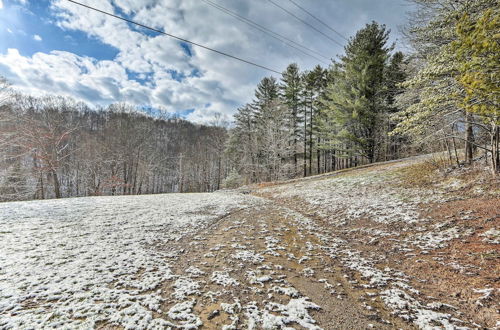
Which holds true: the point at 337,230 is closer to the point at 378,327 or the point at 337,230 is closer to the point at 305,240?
the point at 305,240

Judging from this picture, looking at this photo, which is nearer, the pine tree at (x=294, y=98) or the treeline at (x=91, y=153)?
the treeline at (x=91, y=153)

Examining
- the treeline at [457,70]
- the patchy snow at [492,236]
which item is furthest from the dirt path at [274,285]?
the treeline at [457,70]

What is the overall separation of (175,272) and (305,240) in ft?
10.4

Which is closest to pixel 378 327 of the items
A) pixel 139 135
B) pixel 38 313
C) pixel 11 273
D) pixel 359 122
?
pixel 38 313

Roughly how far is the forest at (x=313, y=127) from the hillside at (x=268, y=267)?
2.66 m

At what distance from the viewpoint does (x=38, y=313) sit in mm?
2412

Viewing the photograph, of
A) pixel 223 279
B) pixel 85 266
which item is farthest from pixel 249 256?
pixel 85 266

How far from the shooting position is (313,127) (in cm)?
2338

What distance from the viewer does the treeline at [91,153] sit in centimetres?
1491

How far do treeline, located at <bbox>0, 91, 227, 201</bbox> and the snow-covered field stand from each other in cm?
1112

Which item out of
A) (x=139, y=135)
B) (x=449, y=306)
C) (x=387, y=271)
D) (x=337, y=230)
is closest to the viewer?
(x=449, y=306)

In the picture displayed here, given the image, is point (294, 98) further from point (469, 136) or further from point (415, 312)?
point (415, 312)

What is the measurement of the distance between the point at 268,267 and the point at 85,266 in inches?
131

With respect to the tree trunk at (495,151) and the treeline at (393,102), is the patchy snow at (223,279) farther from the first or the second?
the tree trunk at (495,151)
